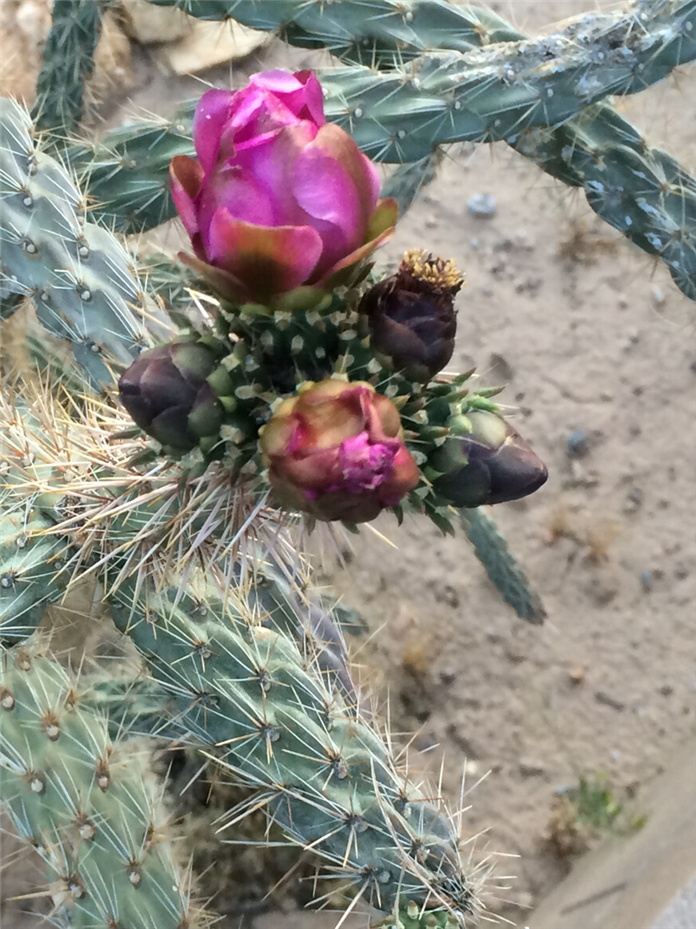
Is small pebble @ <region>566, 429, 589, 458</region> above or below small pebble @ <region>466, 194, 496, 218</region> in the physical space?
below

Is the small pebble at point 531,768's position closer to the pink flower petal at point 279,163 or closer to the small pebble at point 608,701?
the small pebble at point 608,701

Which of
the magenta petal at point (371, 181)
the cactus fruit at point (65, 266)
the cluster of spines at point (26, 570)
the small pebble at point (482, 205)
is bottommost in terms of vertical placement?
the cluster of spines at point (26, 570)

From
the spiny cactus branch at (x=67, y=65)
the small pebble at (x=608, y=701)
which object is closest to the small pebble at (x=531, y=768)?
the small pebble at (x=608, y=701)

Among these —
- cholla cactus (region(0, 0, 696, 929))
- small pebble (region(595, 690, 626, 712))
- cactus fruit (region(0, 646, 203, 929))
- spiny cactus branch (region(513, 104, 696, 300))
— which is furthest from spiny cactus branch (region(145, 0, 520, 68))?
small pebble (region(595, 690, 626, 712))

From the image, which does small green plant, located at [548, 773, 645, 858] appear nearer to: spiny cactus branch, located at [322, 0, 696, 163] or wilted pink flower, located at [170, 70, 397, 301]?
spiny cactus branch, located at [322, 0, 696, 163]

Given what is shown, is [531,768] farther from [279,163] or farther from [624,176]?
[279,163]

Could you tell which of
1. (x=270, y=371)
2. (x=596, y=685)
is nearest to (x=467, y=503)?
(x=270, y=371)

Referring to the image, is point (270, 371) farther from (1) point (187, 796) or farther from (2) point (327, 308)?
(1) point (187, 796)
